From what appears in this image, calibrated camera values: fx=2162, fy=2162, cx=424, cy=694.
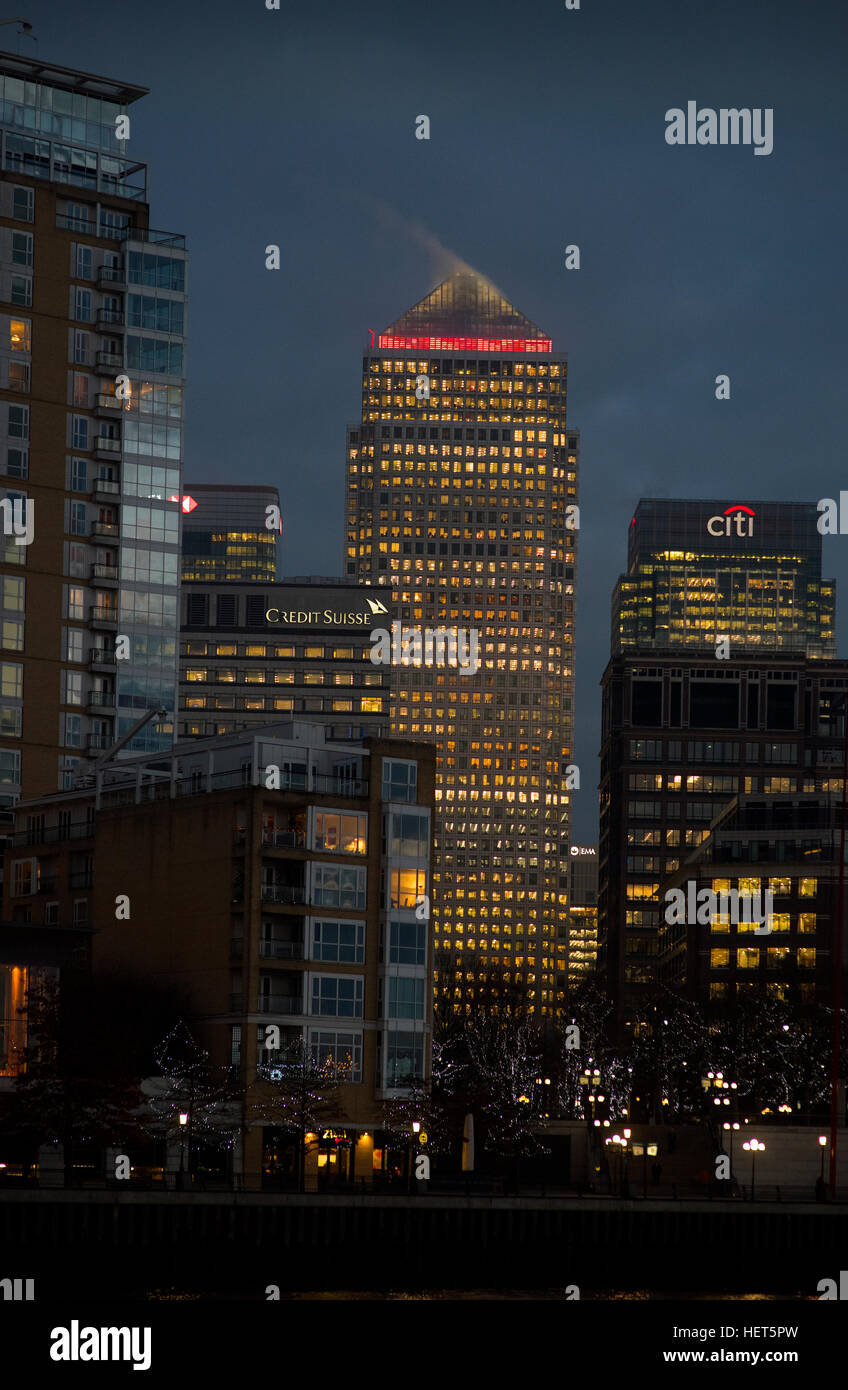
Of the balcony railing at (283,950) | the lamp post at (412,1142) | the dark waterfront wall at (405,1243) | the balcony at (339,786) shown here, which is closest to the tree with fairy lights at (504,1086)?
the lamp post at (412,1142)

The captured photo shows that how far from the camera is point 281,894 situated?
108m

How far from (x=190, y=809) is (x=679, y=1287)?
3917 cm

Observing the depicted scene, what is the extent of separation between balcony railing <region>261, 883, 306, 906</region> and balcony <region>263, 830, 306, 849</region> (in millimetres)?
2007

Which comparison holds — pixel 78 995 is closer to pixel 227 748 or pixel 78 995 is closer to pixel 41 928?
pixel 41 928

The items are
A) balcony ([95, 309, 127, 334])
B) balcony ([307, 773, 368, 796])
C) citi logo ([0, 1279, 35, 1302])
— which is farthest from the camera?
balcony ([95, 309, 127, 334])

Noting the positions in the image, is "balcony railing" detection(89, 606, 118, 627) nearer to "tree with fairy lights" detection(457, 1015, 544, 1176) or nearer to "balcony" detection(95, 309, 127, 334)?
"balcony" detection(95, 309, 127, 334)

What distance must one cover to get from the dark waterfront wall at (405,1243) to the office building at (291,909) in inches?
654

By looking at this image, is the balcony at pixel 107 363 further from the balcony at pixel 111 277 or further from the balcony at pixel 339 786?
the balcony at pixel 339 786

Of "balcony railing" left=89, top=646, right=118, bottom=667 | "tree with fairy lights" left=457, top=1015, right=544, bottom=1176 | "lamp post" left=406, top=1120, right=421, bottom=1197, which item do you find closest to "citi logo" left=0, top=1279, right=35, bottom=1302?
"lamp post" left=406, top=1120, right=421, bottom=1197

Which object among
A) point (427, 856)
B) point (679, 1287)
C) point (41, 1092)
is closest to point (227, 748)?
point (427, 856)

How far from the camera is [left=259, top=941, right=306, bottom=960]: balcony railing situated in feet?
354

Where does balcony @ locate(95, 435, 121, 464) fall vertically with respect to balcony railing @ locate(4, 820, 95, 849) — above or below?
above
